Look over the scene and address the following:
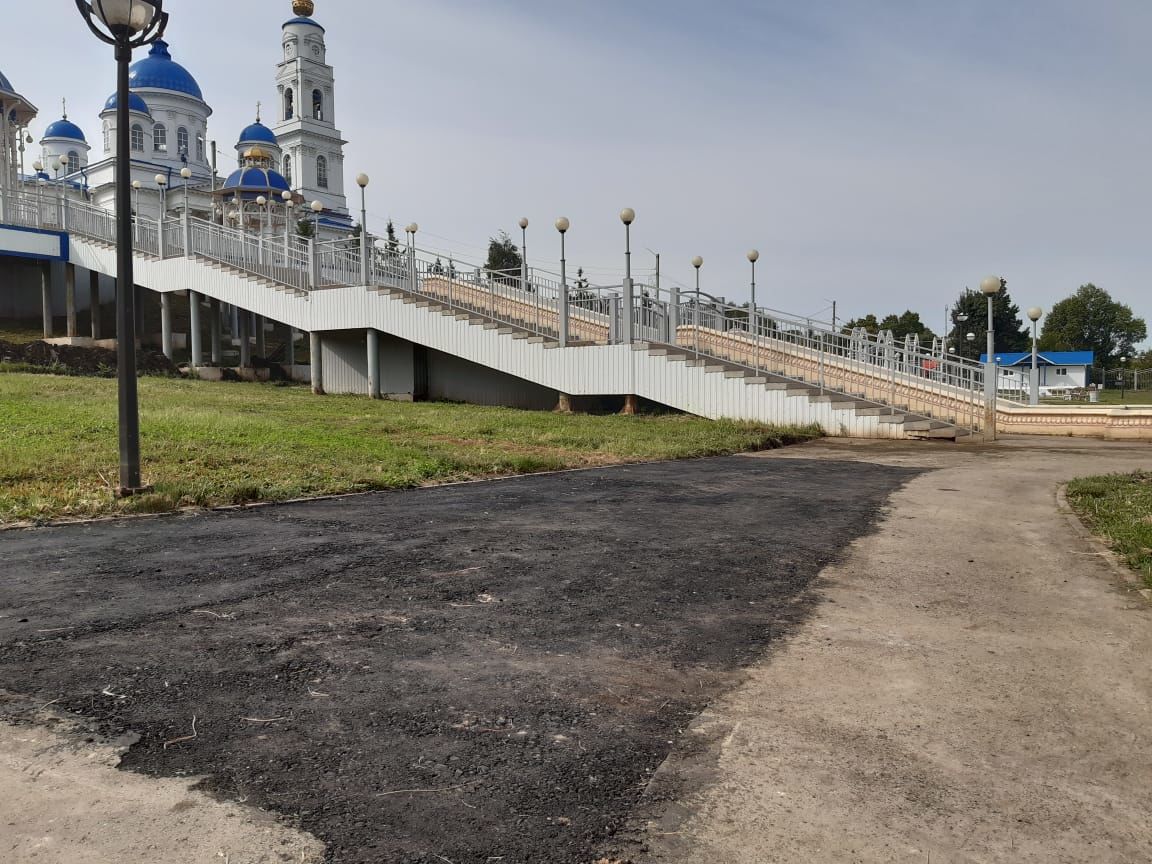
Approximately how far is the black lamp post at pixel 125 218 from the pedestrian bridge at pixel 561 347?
1283 cm

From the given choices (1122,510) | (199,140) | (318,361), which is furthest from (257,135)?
(1122,510)

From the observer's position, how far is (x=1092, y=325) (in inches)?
4122

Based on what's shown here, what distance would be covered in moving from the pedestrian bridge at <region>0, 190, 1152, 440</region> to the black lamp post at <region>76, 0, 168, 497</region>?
42.1ft

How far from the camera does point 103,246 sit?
1208 inches

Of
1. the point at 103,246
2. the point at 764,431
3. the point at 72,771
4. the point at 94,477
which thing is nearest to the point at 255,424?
the point at 94,477

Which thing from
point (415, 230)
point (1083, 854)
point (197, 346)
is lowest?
point (1083, 854)

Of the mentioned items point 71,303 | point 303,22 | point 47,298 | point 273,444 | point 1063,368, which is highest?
point 303,22

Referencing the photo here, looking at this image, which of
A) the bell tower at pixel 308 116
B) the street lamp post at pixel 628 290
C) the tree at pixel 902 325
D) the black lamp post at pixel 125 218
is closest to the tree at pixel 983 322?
the tree at pixel 902 325

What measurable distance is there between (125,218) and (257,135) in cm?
6362

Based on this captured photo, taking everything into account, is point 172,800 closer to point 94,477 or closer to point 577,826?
point 577,826

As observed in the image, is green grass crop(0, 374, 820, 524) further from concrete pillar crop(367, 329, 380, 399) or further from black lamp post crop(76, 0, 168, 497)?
concrete pillar crop(367, 329, 380, 399)

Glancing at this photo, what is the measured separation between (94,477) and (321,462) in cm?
235

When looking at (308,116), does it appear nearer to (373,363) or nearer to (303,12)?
(303,12)

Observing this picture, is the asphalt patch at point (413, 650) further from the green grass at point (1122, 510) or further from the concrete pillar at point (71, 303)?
the concrete pillar at point (71, 303)
